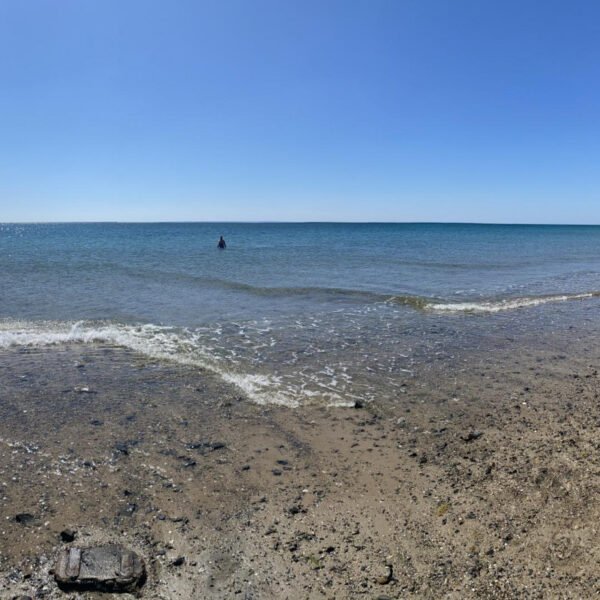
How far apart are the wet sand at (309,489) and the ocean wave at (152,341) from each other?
58 cm

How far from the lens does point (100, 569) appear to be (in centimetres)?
428

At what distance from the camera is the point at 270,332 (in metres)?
13.9

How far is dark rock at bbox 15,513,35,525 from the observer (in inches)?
195

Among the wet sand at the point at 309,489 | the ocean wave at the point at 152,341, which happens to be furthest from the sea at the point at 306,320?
the wet sand at the point at 309,489

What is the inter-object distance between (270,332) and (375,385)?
515 cm

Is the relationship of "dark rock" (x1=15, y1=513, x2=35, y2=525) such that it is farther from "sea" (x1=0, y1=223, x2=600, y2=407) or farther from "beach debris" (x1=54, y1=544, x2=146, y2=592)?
"sea" (x1=0, y1=223, x2=600, y2=407)

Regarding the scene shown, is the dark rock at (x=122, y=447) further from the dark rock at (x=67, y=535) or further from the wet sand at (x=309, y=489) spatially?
the dark rock at (x=67, y=535)

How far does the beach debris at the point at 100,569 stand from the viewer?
13.5ft

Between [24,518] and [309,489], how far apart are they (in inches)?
130

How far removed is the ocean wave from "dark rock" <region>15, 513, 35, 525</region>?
4.19m

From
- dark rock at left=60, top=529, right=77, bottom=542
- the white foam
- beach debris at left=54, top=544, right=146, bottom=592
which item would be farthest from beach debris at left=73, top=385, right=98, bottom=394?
the white foam

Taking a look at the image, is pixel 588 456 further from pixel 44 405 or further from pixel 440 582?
pixel 44 405

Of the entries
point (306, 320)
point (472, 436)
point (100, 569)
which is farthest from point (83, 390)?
point (306, 320)

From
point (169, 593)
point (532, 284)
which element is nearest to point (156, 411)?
point (169, 593)
